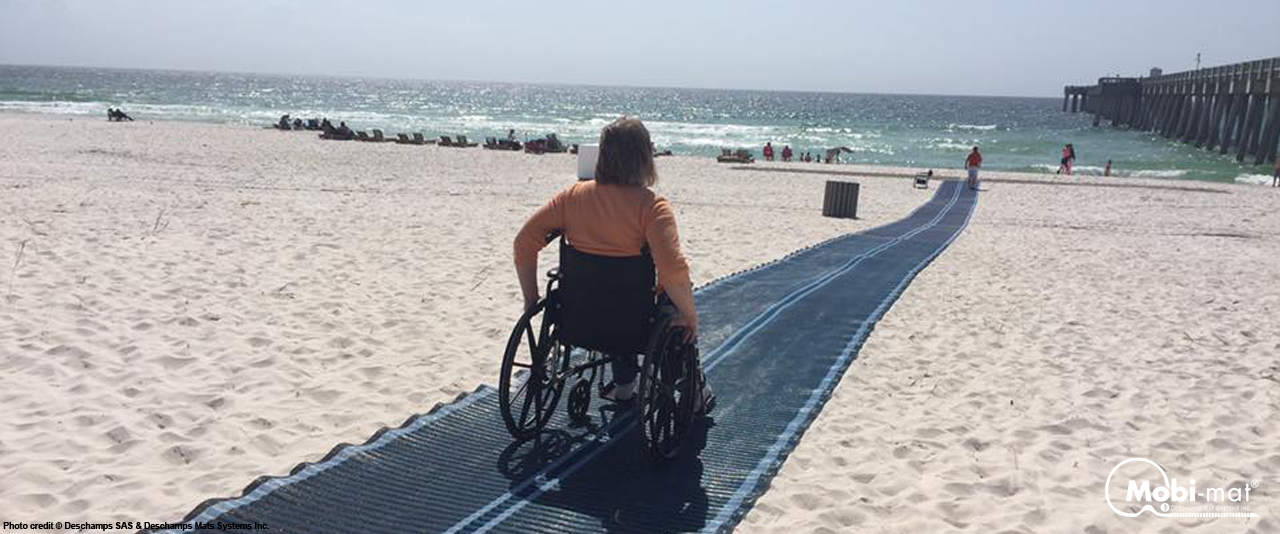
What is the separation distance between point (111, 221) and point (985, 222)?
13588mm

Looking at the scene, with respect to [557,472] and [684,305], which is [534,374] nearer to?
[557,472]

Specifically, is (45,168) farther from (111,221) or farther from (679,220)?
(679,220)

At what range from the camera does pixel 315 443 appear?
4520mm

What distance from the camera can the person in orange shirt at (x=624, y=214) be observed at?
3.91 metres

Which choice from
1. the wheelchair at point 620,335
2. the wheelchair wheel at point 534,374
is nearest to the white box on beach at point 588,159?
the wheelchair at point 620,335

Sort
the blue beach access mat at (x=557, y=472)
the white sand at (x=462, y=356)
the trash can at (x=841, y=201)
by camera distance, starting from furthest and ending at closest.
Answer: the trash can at (x=841, y=201)
the white sand at (x=462, y=356)
the blue beach access mat at (x=557, y=472)

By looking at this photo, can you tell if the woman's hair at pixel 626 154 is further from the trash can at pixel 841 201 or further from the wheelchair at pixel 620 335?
the trash can at pixel 841 201

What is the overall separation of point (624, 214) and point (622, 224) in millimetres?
43

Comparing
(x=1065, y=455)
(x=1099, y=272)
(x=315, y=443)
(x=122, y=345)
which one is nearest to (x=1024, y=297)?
(x=1099, y=272)

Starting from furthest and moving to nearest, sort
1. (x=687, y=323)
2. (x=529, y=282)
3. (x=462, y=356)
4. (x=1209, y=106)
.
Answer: (x=1209, y=106)
(x=462, y=356)
(x=529, y=282)
(x=687, y=323)

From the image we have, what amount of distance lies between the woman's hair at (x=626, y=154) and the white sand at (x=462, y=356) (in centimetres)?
152

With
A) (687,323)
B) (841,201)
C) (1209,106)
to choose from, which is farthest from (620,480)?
(1209,106)

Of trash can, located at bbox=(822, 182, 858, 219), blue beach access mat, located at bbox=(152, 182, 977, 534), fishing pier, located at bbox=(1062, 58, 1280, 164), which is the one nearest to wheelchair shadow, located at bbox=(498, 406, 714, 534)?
blue beach access mat, located at bbox=(152, 182, 977, 534)

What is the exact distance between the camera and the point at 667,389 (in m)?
4.12
